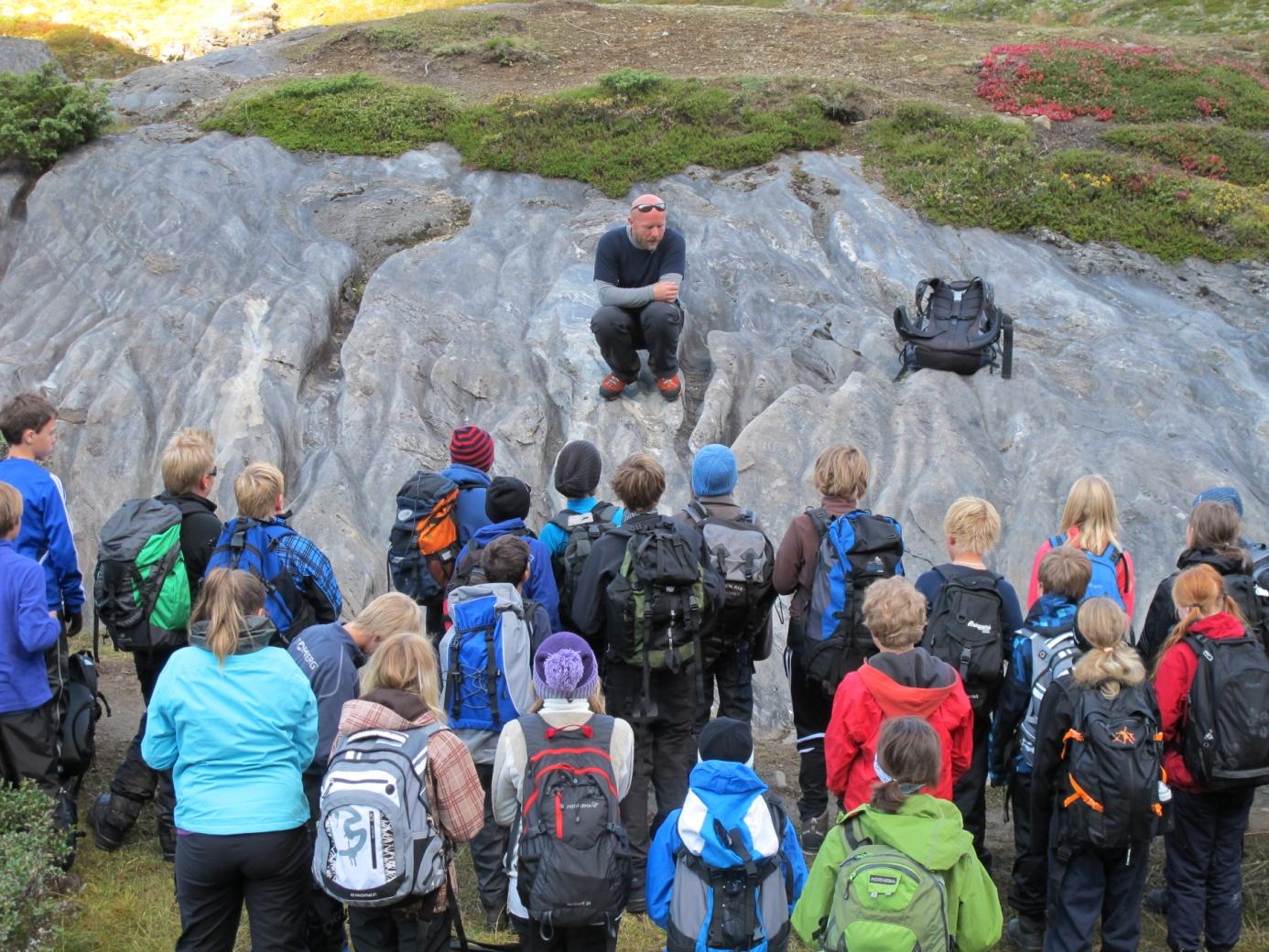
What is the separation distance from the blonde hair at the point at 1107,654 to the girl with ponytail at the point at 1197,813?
887 millimetres

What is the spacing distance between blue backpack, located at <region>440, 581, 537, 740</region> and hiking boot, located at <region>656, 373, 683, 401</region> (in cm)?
785

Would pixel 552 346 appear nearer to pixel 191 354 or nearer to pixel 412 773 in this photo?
pixel 191 354

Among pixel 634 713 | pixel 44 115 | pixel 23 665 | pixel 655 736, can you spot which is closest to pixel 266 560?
pixel 23 665

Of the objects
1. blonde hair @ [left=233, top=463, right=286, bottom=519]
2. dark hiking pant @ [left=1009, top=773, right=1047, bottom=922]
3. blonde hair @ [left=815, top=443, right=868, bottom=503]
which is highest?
blonde hair @ [left=233, top=463, right=286, bottom=519]

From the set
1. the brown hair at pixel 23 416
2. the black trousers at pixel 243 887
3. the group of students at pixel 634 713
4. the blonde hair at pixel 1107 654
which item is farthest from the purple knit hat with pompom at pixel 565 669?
the brown hair at pixel 23 416

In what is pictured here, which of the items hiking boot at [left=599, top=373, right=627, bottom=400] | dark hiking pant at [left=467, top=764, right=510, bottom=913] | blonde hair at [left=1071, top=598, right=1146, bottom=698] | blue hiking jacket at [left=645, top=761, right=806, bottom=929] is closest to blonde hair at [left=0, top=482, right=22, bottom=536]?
dark hiking pant at [left=467, top=764, right=510, bottom=913]

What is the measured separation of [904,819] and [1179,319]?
46.2 feet

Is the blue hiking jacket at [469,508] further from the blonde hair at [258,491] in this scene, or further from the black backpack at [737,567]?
the black backpack at [737,567]

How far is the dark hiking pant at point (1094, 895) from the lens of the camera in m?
6.93

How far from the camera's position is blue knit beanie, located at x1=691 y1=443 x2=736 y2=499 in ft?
28.2

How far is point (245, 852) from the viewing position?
6000 millimetres

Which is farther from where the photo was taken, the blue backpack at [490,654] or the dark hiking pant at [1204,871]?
the dark hiking pant at [1204,871]

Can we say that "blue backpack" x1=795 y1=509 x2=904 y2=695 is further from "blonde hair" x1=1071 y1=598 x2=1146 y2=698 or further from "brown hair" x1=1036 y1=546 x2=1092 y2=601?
"blonde hair" x1=1071 y1=598 x2=1146 y2=698

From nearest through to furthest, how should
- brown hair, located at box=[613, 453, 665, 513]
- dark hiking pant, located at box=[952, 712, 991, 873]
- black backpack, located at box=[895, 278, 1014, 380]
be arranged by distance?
1. dark hiking pant, located at box=[952, 712, 991, 873]
2. brown hair, located at box=[613, 453, 665, 513]
3. black backpack, located at box=[895, 278, 1014, 380]
